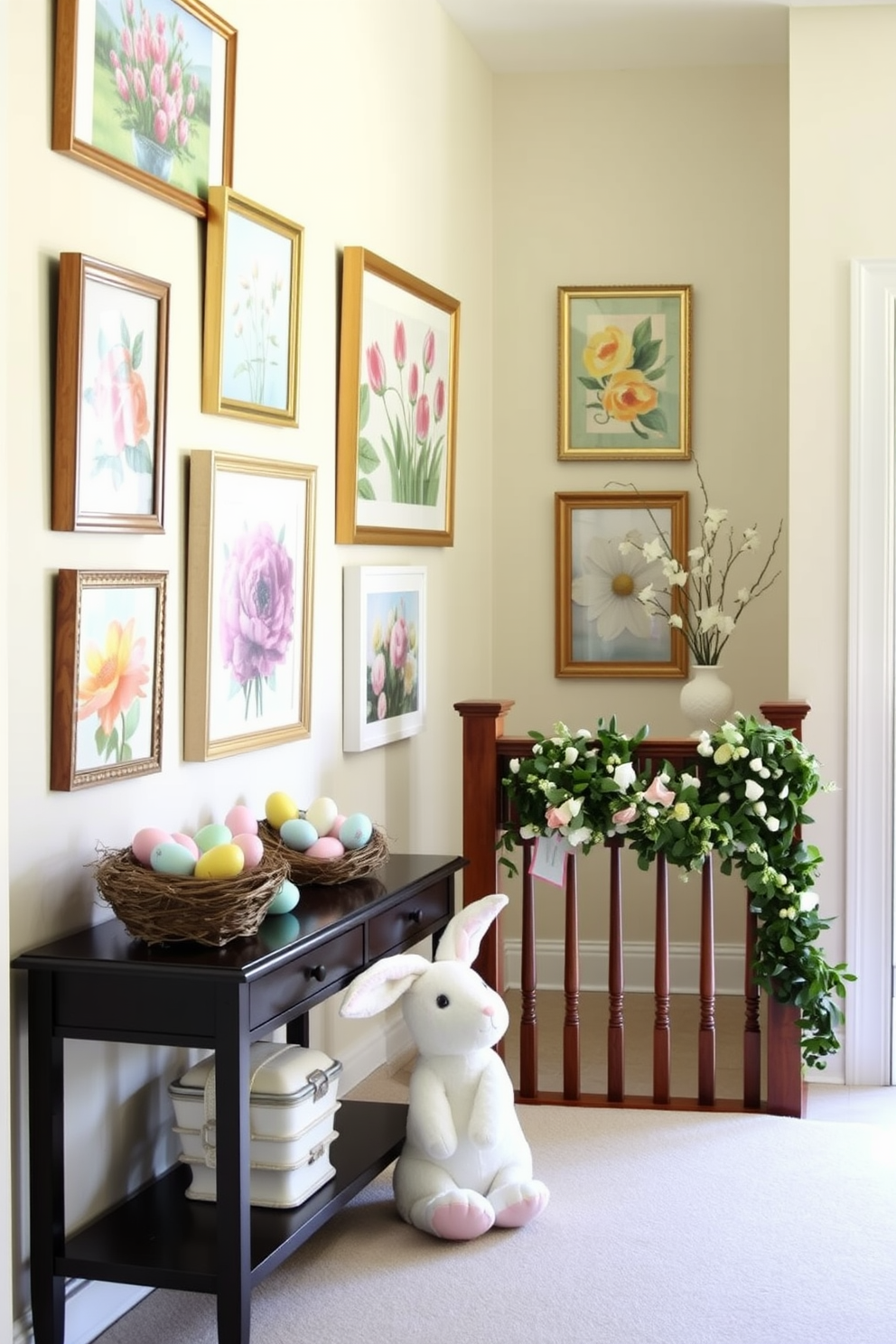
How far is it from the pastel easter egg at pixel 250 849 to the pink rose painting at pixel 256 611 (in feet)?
1.57

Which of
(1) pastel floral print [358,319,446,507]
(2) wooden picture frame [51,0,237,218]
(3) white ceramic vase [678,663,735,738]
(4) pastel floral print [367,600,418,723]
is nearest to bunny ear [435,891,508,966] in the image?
(4) pastel floral print [367,600,418,723]

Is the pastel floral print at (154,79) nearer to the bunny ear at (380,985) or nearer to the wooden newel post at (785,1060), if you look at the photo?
the bunny ear at (380,985)

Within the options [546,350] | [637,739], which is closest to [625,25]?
[546,350]

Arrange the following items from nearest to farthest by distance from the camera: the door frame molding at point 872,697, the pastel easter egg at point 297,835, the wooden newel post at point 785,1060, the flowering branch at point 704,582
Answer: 1. the pastel easter egg at point 297,835
2. the wooden newel post at point 785,1060
3. the door frame molding at point 872,697
4. the flowering branch at point 704,582

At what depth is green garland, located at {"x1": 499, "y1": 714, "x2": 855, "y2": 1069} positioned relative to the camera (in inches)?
139

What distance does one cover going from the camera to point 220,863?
2.43 m

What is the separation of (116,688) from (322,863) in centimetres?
58

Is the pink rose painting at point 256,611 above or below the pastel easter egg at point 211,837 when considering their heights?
above

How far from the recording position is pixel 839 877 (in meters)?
4.21

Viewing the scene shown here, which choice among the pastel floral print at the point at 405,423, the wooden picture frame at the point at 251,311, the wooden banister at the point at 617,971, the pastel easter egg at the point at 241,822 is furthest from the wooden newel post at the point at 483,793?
the pastel easter egg at the point at 241,822

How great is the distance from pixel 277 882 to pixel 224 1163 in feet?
1.47

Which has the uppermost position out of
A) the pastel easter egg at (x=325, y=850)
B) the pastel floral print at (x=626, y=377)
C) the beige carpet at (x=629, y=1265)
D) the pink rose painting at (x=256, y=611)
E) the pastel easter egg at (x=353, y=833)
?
the pastel floral print at (x=626, y=377)

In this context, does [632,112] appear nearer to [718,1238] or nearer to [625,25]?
[625,25]

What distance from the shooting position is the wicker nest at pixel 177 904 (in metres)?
2.36
